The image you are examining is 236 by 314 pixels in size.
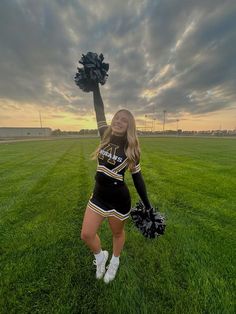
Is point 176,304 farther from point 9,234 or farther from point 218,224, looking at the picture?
point 9,234

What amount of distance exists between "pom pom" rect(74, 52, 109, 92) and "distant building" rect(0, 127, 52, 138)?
139546 millimetres

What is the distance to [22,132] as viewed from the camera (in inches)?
5143

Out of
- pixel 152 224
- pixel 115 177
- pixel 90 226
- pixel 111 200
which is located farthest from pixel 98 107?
pixel 152 224

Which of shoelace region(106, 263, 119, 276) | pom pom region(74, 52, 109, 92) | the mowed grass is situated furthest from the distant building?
shoelace region(106, 263, 119, 276)

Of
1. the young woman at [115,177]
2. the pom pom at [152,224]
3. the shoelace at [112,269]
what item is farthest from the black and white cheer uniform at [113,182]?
the shoelace at [112,269]

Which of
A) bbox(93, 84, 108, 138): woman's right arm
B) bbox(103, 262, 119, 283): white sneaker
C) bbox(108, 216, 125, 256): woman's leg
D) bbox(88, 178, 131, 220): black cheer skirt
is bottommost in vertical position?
bbox(103, 262, 119, 283): white sneaker

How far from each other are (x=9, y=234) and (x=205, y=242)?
3.71m

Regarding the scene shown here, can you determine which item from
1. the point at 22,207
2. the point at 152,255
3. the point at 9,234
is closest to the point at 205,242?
the point at 152,255

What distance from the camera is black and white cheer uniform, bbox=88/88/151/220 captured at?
2.10 m

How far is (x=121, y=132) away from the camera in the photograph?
7.06ft

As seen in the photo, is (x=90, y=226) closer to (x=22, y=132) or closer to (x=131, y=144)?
(x=131, y=144)

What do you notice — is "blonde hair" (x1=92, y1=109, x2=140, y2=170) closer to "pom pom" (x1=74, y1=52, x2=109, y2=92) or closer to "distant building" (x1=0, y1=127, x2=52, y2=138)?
"pom pom" (x1=74, y1=52, x2=109, y2=92)

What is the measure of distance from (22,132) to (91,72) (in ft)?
482

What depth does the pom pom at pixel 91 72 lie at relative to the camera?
2.62 m
